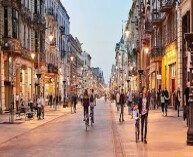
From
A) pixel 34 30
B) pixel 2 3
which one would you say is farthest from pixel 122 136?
pixel 34 30

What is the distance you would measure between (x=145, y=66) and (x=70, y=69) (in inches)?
1702

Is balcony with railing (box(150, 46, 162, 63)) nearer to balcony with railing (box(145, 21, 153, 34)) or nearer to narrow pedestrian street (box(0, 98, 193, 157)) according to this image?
balcony with railing (box(145, 21, 153, 34))

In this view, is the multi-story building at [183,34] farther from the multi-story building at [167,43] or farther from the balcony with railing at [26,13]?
the balcony with railing at [26,13]

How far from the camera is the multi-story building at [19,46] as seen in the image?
156ft

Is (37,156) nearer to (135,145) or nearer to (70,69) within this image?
(135,145)

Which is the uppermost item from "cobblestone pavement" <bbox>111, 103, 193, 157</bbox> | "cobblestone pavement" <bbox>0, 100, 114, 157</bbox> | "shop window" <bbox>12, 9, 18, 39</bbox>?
"shop window" <bbox>12, 9, 18, 39</bbox>

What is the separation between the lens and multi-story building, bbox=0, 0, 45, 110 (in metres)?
47.5

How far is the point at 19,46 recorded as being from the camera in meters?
49.8

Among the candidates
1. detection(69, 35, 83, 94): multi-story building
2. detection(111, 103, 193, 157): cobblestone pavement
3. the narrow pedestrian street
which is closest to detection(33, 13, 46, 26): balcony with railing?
the narrow pedestrian street

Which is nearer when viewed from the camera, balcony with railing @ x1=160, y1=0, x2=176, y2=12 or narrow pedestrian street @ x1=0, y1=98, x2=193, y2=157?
narrow pedestrian street @ x1=0, y1=98, x2=193, y2=157

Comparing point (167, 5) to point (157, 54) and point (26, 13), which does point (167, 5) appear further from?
point (26, 13)

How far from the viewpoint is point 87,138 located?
22.3m

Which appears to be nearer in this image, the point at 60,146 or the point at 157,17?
the point at 60,146

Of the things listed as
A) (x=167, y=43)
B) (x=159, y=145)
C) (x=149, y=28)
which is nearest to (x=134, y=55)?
(x=149, y=28)
